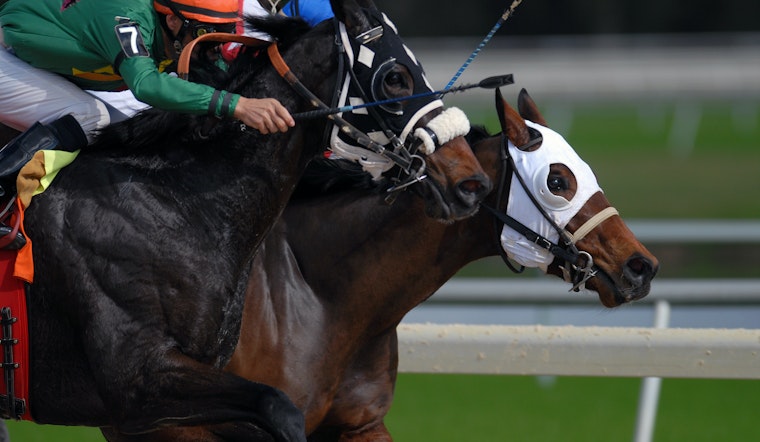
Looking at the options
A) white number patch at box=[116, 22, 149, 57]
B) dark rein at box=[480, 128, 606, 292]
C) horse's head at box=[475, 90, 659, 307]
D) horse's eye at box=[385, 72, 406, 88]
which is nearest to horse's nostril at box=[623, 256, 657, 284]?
horse's head at box=[475, 90, 659, 307]

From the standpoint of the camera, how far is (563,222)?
4094 millimetres

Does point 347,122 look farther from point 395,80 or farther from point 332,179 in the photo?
point 332,179

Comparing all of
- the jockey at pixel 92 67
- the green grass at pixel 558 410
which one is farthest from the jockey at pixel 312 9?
the green grass at pixel 558 410

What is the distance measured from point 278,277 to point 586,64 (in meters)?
21.1

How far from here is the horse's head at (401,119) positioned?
139 inches

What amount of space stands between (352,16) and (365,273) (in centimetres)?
102

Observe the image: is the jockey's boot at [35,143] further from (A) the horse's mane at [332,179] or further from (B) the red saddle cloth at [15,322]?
(A) the horse's mane at [332,179]

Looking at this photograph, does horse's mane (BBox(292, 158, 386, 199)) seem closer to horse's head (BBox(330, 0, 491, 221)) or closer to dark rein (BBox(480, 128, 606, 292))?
dark rein (BBox(480, 128, 606, 292))

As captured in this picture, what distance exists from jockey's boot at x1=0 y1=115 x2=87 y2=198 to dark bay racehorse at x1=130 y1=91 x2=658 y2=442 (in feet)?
2.52

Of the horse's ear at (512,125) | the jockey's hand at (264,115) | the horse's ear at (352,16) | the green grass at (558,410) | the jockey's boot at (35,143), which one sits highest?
the horse's ear at (352,16)

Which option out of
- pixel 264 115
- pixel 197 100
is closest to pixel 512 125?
pixel 264 115

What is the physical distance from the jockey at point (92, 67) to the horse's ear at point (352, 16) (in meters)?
0.32

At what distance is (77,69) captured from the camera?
3760 mm

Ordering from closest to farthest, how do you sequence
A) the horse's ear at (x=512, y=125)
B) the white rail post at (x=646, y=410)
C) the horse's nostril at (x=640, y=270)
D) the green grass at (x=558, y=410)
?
the horse's nostril at (x=640, y=270)
the horse's ear at (x=512, y=125)
the white rail post at (x=646, y=410)
the green grass at (x=558, y=410)
